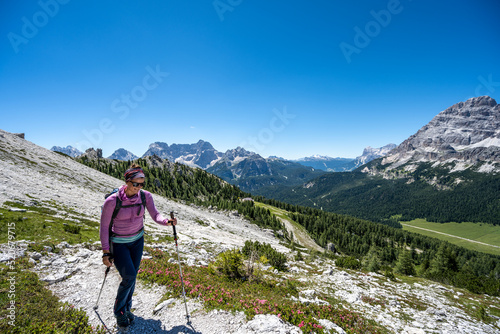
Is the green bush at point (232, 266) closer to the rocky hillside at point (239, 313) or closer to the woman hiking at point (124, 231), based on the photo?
the rocky hillside at point (239, 313)

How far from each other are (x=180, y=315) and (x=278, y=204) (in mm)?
154637

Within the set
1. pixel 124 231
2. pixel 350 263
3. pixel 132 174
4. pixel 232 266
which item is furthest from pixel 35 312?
pixel 350 263

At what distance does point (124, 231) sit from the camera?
5.96 m

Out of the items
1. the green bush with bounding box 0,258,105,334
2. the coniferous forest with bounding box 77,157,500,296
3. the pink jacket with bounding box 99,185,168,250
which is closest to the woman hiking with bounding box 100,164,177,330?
the pink jacket with bounding box 99,185,168,250

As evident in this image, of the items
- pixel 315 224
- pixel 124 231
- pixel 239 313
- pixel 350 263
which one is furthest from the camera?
pixel 315 224

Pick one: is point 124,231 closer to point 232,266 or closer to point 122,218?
point 122,218

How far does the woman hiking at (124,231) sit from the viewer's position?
5.67 m

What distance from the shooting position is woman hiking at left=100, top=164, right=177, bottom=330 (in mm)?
5666

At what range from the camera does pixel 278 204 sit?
15775 centimetres
